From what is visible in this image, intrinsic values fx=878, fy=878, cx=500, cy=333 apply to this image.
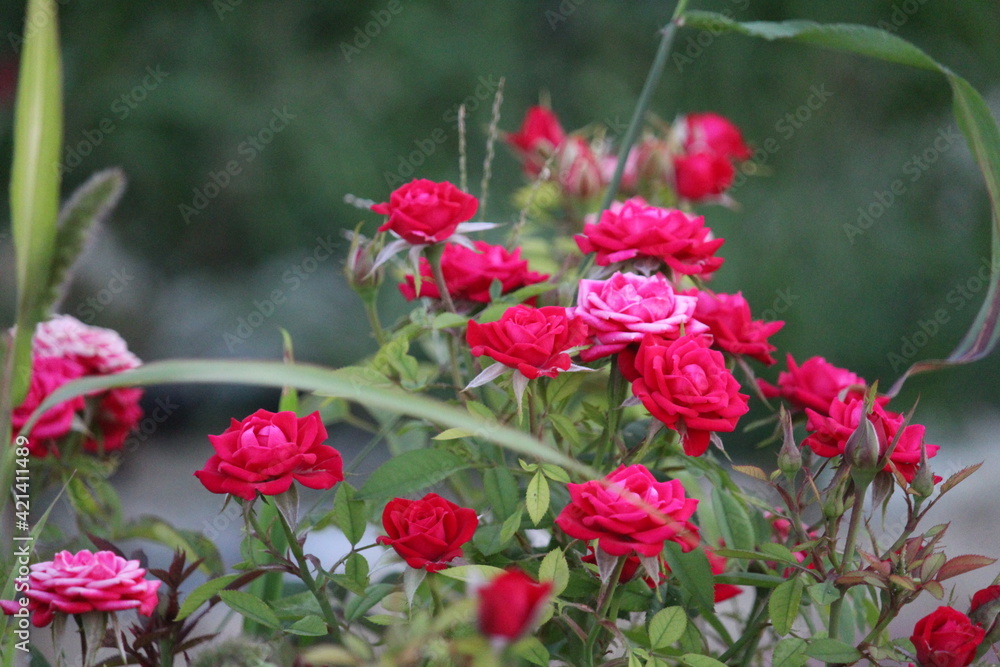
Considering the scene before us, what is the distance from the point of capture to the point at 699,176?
Result: 0.90 m

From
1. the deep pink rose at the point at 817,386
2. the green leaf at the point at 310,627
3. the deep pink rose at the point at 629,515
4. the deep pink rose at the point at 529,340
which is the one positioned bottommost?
the green leaf at the point at 310,627

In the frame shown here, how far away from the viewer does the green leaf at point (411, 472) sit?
0.43m

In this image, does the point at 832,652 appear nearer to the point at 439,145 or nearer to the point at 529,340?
the point at 529,340

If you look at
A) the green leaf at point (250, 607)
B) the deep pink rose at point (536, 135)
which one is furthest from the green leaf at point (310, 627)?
the deep pink rose at point (536, 135)

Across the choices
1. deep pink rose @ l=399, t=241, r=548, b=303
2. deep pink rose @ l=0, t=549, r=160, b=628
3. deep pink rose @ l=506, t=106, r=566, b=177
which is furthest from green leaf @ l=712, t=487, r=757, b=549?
deep pink rose @ l=506, t=106, r=566, b=177

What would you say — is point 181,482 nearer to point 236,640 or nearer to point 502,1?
point 502,1

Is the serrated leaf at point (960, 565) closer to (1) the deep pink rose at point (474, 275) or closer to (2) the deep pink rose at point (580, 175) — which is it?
(1) the deep pink rose at point (474, 275)

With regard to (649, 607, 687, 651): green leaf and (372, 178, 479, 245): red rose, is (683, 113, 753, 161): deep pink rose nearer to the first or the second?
(372, 178, 479, 245): red rose

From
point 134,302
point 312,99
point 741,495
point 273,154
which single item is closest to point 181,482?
point 134,302

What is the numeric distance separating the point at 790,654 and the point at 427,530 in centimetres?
17

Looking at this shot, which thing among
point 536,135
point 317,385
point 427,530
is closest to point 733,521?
point 427,530

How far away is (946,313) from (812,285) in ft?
0.99

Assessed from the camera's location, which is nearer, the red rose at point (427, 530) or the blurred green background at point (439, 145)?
the red rose at point (427, 530)

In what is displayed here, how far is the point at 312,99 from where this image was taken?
6.59 feet
